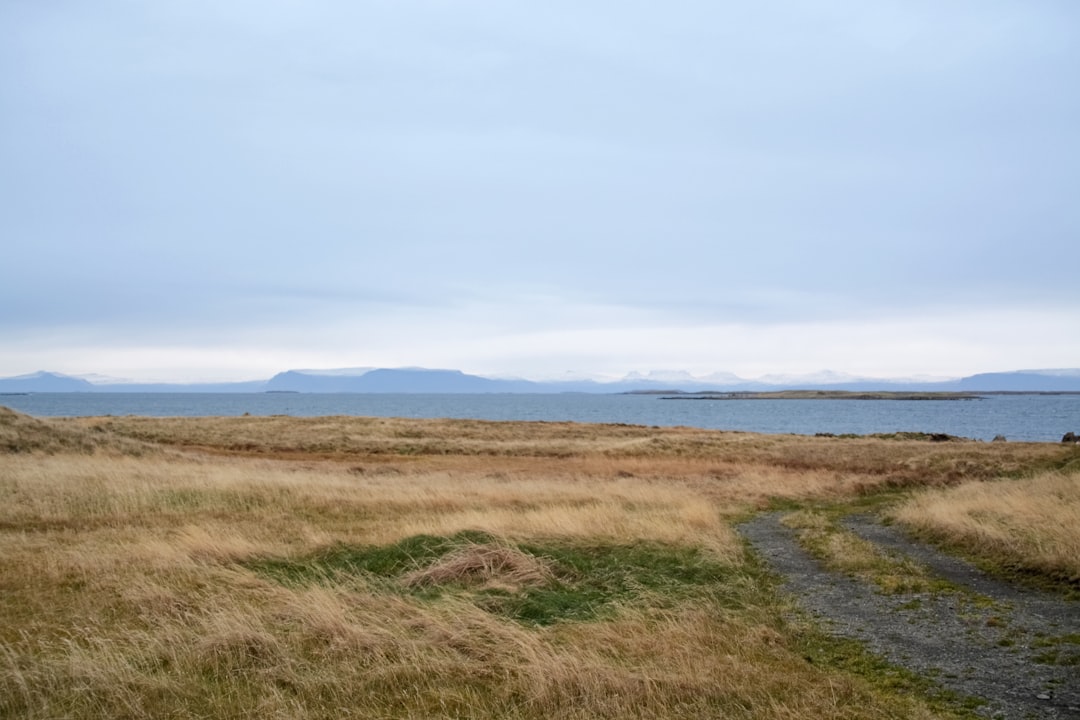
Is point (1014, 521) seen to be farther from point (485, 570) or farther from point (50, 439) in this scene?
point (50, 439)

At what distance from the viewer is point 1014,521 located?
50.3 ft

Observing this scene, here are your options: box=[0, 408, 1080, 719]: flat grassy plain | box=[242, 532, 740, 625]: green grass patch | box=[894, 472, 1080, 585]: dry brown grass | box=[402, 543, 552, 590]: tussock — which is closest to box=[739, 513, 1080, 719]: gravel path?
box=[0, 408, 1080, 719]: flat grassy plain

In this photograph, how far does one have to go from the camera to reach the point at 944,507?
1817 centimetres

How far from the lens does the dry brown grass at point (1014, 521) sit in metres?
12.5

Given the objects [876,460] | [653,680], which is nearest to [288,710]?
[653,680]

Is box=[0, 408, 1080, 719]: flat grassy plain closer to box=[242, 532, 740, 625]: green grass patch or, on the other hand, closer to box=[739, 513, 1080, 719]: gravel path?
box=[242, 532, 740, 625]: green grass patch

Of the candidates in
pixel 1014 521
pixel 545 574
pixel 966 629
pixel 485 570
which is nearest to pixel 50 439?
pixel 485 570

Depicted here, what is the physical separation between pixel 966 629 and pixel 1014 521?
7.29 m

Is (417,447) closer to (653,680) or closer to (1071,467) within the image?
(1071,467)

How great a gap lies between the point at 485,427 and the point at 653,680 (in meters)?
63.5

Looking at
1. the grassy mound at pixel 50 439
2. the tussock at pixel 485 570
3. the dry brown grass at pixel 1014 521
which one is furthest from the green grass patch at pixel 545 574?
the grassy mound at pixel 50 439

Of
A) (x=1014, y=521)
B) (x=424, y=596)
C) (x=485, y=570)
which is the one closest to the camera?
(x=424, y=596)

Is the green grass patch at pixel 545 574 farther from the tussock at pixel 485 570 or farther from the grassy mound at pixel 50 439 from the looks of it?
the grassy mound at pixel 50 439

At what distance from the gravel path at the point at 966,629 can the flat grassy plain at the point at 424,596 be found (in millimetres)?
538
